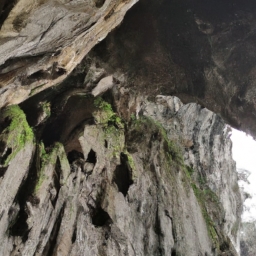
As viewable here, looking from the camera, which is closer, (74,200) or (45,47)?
(45,47)

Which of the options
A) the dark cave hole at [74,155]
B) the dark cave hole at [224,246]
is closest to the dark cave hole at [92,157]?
the dark cave hole at [74,155]

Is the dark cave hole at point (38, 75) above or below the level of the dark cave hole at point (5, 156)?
above

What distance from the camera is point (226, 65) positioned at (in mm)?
12938

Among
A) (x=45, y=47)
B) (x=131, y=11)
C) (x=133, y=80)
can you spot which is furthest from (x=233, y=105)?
(x=45, y=47)

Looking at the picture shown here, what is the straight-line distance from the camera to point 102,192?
1077 centimetres

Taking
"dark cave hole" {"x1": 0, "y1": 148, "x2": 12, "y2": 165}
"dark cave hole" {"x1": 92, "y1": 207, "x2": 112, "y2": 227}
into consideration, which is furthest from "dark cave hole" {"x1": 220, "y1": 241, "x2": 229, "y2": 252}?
"dark cave hole" {"x1": 0, "y1": 148, "x2": 12, "y2": 165}

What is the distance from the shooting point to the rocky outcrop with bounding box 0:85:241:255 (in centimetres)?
831

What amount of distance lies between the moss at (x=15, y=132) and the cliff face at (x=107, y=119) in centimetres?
3

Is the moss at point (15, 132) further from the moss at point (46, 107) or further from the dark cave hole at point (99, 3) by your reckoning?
the dark cave hole at point (99, 3)

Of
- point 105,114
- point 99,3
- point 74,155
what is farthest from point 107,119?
point 99,3

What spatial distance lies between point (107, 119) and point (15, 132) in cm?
493

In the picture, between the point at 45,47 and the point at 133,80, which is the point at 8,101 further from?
the point at 133,80

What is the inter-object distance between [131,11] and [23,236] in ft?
29.4

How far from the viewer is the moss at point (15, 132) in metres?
7.76
